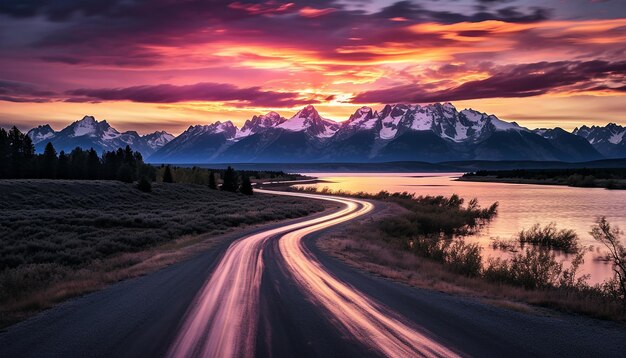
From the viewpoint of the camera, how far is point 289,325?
10977mm

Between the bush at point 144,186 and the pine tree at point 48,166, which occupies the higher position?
the pine tree at point 48,166

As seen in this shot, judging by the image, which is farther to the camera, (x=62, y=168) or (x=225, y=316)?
(x=62, y=168)

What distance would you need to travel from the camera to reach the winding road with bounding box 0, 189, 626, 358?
9.30 m

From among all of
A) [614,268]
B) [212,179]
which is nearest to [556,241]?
[614,268]

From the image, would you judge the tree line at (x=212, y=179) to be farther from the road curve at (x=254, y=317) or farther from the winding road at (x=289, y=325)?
the winding road at (x=289, y=325)

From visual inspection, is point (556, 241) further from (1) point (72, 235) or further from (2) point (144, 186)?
(2) point (144, 186)

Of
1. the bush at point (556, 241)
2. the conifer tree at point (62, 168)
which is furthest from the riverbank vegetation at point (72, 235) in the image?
the conifer tree at point (62, 168)

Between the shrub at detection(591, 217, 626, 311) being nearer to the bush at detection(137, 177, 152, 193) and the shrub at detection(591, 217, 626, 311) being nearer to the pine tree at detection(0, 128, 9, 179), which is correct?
the bush at detection(137, 177, 152, 193)

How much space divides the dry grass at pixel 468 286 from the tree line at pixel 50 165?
209ft

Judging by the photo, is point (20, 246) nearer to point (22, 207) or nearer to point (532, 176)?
point (22, 207)

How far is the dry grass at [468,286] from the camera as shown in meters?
12.9

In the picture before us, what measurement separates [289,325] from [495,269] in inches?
501

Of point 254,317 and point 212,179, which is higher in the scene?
point 212,179

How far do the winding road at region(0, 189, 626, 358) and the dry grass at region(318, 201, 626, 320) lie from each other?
860 mm
